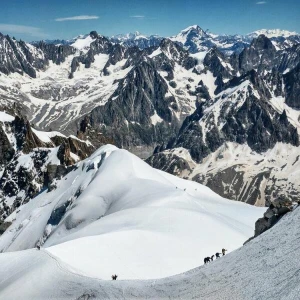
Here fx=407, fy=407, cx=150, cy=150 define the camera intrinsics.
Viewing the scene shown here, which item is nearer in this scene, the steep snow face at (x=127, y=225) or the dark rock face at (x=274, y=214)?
the dark rock face at (x=274, y=214)

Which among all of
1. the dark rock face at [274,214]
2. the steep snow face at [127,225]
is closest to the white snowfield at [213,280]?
the dark rock face at [274,214]

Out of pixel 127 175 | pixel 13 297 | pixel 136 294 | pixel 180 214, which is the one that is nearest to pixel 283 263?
pixel 136 294

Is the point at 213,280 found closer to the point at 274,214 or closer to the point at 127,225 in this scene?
the point at 274,214

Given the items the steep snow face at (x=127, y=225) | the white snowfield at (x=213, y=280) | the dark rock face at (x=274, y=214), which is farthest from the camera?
the steep snow face at (x=127, y=225)

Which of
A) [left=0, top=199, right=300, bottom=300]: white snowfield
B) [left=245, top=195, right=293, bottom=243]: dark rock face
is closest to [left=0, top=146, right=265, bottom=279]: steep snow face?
[left=0, top=199, right=300, bottom=300]: white snowfield

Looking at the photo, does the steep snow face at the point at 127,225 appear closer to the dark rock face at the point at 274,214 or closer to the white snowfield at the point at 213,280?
the white snowfield at the point at 213,280

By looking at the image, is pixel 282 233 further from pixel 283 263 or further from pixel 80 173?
pixel 80 173
